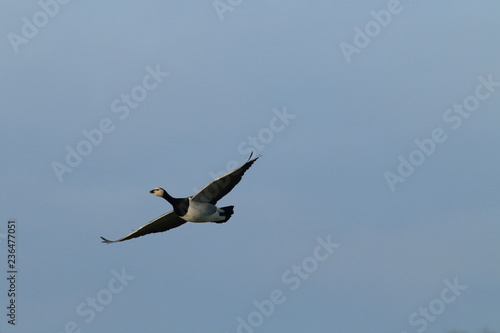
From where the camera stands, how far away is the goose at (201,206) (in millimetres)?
38594

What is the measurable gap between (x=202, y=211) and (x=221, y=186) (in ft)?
4.91

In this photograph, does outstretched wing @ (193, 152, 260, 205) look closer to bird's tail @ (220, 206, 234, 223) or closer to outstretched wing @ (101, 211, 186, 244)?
bird's tail @ (220, 206, 234, 223)

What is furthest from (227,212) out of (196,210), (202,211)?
(196,210)

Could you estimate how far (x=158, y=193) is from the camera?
134ft

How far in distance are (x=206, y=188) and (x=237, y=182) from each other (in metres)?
1.37

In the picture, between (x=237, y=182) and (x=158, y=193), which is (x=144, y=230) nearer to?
(x=158, y=193)

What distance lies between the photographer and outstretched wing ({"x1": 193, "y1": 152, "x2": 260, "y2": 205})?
126 feet

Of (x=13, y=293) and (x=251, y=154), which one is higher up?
(x=13, y=293)

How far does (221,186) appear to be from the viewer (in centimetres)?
3897

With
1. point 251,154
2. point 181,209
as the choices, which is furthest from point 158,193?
point 251,154

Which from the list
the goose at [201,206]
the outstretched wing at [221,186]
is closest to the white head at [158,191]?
the goose at [201,206]

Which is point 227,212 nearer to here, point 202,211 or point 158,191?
point 202,211

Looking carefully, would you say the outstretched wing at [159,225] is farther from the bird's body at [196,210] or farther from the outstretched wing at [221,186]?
the outstretched wing at [221,186]

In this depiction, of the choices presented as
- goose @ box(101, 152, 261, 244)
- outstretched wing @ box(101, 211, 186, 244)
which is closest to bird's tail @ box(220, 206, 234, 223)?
goose @ box(101, 152, 261, 244)
